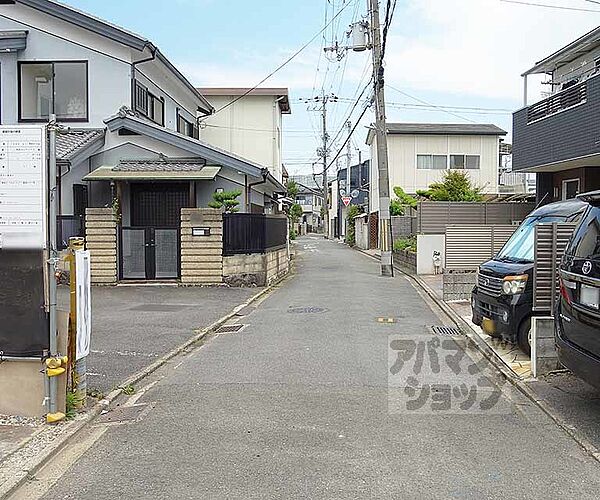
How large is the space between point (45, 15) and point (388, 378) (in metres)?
17.8

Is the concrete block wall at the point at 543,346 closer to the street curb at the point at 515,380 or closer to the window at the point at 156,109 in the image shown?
the street curb at the point at 515,380

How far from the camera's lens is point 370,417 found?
21.4 feet

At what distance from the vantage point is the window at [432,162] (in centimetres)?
4109

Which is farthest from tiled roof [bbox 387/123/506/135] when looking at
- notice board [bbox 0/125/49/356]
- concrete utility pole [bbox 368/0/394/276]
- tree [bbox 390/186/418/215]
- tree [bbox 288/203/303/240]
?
notice board [bbox 0/125/49/356]

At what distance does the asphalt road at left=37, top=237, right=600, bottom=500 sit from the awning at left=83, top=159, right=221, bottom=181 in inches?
353

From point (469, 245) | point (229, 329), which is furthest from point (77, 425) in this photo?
point (469, 245)

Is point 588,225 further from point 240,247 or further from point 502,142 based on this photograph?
point 502,142

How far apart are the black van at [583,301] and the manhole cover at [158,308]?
30.7ft

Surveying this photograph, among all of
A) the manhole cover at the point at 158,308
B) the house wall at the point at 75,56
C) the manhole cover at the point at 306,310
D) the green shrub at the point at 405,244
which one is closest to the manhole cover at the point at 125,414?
the manhole cover at the point at 158,308

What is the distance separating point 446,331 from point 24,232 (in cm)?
781

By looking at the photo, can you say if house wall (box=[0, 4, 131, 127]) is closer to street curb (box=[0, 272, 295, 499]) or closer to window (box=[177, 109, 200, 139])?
window (box=[177, 109, 200, 139])

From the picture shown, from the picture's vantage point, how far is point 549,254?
318 inches

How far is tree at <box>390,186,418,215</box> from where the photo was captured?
34.9m

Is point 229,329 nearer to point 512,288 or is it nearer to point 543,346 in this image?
point 512,288
